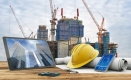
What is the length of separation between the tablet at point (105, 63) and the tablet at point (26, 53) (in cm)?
223

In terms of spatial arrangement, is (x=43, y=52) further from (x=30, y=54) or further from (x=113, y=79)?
(x=113, y=79)

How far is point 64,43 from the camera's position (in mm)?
124125

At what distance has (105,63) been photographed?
9.13 meters

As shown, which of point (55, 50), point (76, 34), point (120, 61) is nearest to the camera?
point (120, 61)

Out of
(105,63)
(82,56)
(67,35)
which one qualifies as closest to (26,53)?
(105,63)

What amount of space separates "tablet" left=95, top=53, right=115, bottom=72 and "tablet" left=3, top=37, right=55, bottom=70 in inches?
87.6

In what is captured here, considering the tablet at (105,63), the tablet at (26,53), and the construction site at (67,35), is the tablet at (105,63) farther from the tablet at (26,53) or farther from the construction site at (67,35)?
the construction site at (67,35)

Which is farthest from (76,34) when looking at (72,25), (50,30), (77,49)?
(77,49)

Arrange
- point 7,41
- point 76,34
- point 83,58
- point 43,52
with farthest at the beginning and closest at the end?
point 76,34
point 83,58
point 43,52
point 7,41

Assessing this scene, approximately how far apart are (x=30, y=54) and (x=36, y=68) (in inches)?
22.7

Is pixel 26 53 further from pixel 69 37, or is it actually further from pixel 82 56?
pixel 69 37

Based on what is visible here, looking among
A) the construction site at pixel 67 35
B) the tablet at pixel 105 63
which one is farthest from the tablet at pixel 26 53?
the construction site at pixel 67 35

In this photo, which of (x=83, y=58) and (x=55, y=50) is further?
(x=55, y=50)

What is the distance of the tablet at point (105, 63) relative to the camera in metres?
8.66
